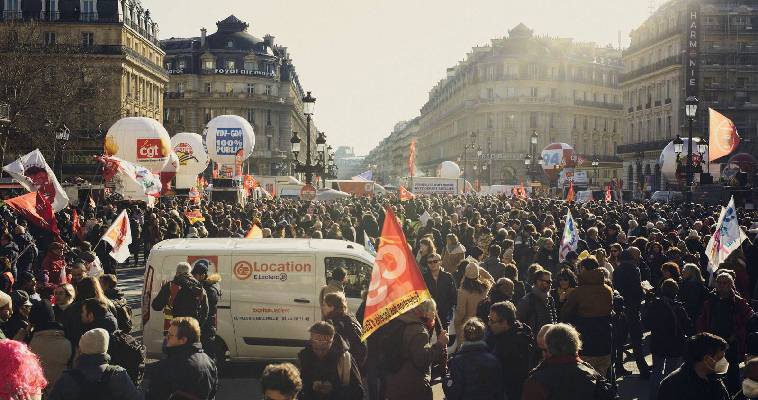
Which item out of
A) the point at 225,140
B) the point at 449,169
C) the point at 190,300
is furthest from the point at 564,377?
the point at 449,169

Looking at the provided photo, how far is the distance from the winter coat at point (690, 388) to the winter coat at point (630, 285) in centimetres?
594

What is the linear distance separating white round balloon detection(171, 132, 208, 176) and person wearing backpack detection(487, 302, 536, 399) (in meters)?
41.7

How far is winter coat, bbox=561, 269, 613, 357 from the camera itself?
907 cm

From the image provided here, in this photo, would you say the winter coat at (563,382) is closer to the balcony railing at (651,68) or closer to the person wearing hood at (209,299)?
the person wearing hood at (209,299)

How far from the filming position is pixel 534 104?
101 metres

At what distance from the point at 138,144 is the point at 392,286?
2987 centimetres

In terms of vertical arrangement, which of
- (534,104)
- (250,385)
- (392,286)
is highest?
(534,104)

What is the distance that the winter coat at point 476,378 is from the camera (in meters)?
6.70

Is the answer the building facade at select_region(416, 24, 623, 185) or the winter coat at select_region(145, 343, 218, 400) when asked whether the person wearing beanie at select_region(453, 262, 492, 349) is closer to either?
the winter coat at select_region(145, 343, 218, 400)

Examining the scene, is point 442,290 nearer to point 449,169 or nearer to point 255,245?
point 255,245

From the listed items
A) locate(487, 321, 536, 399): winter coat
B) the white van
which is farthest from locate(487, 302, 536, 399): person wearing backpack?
the white van

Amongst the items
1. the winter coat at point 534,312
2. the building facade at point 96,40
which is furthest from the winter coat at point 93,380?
the building facade at point 96,40

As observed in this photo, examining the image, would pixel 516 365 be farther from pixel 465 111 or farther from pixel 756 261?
pixel 465 111

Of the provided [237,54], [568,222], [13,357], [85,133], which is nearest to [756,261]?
[568,222]
